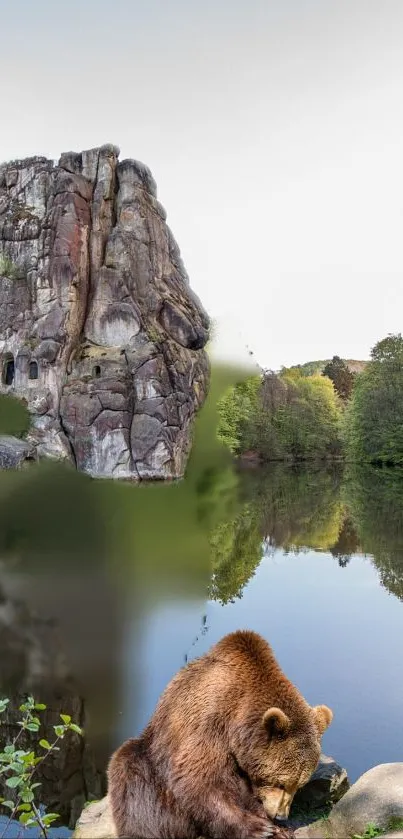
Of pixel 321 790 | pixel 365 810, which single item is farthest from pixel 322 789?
pixel 365 810

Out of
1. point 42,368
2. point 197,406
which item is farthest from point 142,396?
point 42,368

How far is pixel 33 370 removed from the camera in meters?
44.9

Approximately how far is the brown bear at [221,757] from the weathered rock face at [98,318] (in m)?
37.7

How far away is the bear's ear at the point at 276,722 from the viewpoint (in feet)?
10.5

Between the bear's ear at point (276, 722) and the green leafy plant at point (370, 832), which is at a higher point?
the bear's ear at point (276, 722)

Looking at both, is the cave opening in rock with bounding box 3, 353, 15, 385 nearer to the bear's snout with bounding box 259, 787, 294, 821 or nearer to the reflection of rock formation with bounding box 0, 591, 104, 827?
the reflection of rock formation with bounding box 0, 591, 104, 827

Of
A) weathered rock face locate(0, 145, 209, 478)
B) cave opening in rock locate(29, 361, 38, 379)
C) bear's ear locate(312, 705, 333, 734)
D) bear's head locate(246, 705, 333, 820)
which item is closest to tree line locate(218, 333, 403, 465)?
weathered rock face locate(0, 145, 209, 478)

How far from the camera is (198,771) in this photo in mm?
3311

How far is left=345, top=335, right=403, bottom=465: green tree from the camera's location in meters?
58.6

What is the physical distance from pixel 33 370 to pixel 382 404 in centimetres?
3464

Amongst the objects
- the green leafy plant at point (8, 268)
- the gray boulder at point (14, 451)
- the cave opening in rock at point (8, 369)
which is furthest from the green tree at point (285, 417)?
the gray boulder at point (14, 451)

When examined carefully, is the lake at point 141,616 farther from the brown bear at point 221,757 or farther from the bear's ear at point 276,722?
the bear's ear at point 276,722

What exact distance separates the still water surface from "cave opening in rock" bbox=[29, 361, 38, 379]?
2698cm

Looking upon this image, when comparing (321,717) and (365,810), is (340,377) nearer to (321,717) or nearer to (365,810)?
(365,810)
